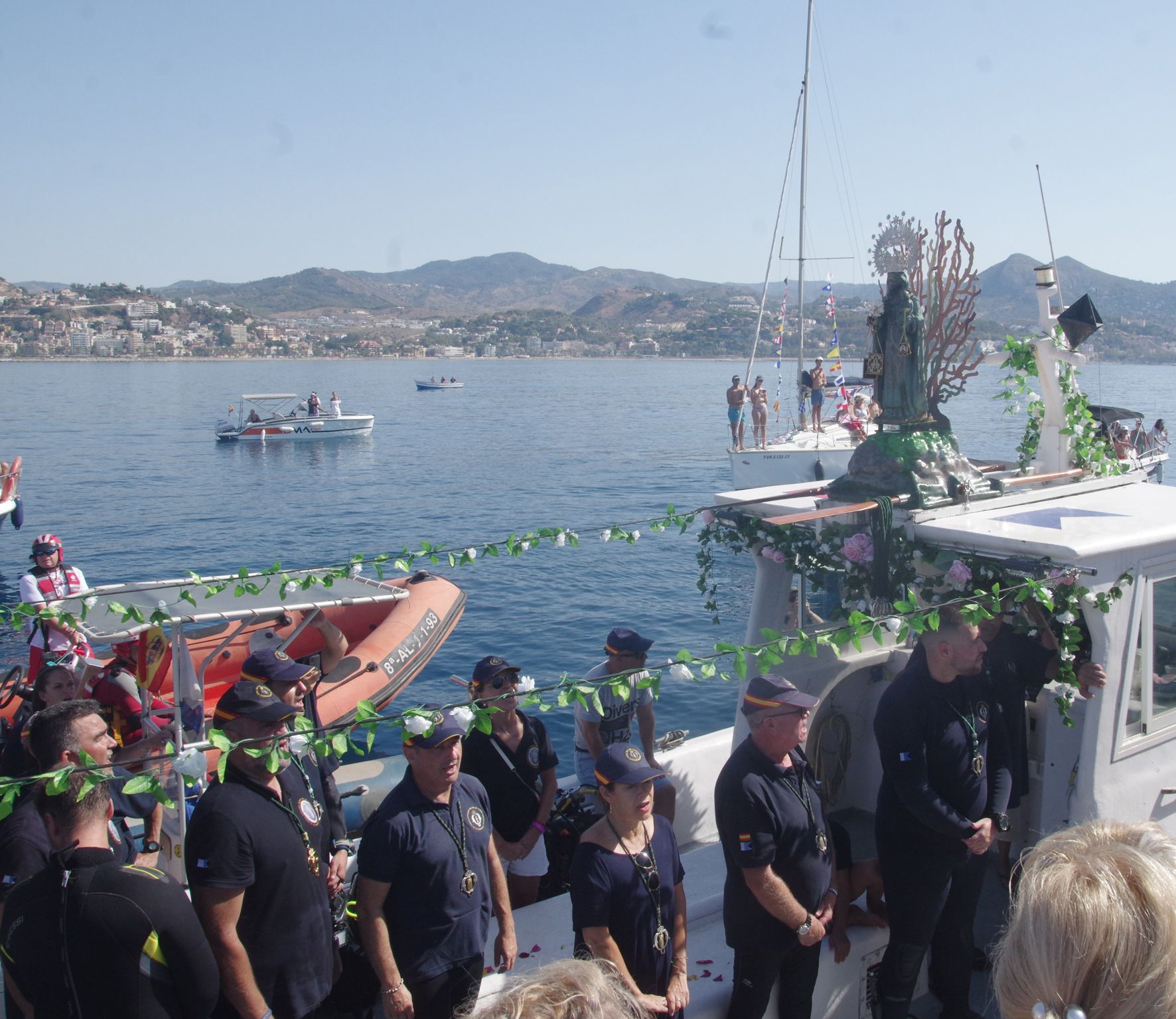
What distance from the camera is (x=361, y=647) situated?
36.9ft

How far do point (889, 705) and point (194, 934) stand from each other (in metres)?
2.59

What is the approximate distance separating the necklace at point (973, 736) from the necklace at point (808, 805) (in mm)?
706

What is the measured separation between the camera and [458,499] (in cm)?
3238

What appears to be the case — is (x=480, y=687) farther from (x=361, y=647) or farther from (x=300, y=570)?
(x=361, y=647)

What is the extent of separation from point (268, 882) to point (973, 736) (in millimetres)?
2686

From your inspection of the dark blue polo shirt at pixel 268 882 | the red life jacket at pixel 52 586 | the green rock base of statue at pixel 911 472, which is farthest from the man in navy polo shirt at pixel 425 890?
the red life jacket at pixel 52 586

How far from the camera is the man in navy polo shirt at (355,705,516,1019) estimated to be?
3219 mm

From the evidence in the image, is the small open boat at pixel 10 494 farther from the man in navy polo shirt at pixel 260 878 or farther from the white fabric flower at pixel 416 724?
the white fabric flower at pixel 416 724

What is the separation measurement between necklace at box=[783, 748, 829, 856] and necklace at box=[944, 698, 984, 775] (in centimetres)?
71

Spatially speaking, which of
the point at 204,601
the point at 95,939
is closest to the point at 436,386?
the point at 204,601

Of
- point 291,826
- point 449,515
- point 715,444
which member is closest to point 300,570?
point 291,826

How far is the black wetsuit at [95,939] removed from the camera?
261 centimetres

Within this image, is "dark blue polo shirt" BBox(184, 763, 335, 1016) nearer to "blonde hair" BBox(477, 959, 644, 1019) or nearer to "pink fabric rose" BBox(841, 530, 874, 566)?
"blonde hair" BBox(477, 959, 644, 1019)

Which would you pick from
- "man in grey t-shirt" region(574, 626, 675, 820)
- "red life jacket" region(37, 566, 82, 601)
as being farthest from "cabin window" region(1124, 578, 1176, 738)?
"red life jacket" region(37, 566, 82, 601)
